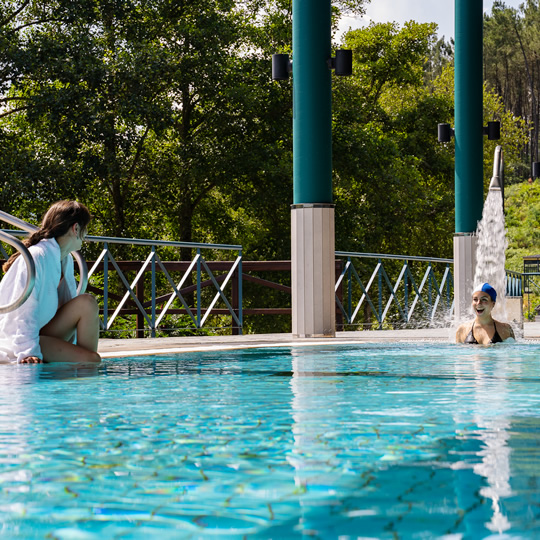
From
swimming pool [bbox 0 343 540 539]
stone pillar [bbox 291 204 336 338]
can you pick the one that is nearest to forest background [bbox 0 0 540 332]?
stone pillar [bbox 291 204 336 338]

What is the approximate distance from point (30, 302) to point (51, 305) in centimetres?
17

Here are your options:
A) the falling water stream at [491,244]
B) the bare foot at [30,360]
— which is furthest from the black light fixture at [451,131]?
the bare foot at [30,360]

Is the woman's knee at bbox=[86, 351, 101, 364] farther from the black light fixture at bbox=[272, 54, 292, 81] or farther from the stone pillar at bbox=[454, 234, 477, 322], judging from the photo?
the stone pillar at bbox=[454, 234, 477, 322]

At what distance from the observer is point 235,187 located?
792 inches

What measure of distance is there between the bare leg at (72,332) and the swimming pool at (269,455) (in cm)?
21

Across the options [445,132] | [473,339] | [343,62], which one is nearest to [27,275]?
[473,339]

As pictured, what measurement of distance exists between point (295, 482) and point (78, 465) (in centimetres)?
60

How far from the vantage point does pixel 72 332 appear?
4988 millimetres

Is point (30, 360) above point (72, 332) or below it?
below

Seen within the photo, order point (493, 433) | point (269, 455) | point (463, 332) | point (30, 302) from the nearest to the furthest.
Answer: point (269, 455) → point (493, 433) → point (30, 302) → point (463, 332)

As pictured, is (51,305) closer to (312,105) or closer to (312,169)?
(312,169)

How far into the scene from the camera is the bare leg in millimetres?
4828

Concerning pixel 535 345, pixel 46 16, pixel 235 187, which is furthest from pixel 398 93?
pixel 535 345

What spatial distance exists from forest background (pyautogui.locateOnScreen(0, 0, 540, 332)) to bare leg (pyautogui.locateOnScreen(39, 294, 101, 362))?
37.2 feet
